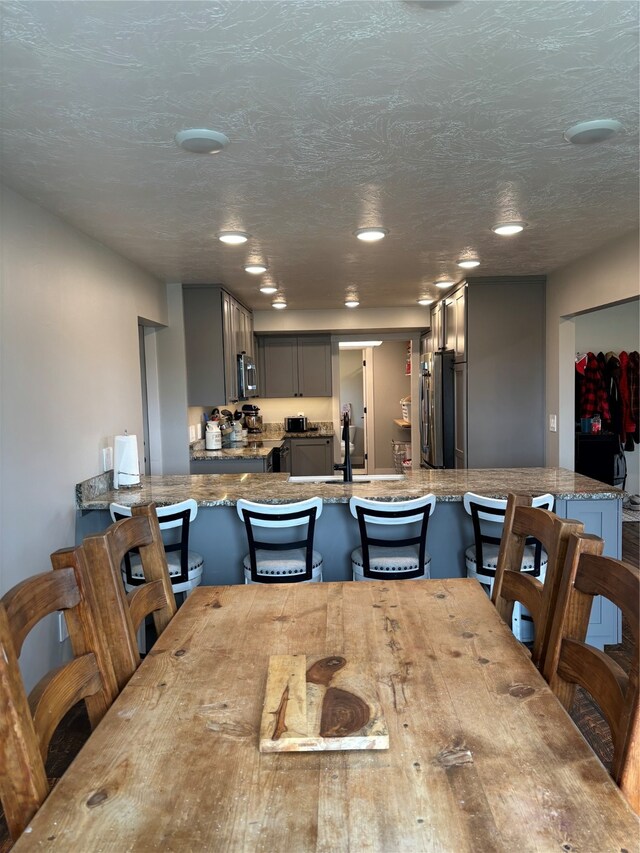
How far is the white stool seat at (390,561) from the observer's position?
8.96 ft

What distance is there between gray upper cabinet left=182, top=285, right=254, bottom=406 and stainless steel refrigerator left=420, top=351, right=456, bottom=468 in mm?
2013

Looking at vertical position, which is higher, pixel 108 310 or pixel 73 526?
pixel 108 310

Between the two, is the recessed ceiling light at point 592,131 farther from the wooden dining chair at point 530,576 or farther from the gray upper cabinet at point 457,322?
the gray upper cabinet at point 457,322

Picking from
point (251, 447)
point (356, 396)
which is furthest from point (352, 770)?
point (356, 396)

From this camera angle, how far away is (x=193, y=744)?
1023 mm

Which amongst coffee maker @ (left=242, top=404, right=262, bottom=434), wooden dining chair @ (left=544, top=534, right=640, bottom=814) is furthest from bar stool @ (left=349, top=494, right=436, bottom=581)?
coffee maker @ (left=242, top=404, right=262, bottom=434)

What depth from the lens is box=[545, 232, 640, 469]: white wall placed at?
3.62 meters

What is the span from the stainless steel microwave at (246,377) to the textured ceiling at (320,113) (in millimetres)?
2459

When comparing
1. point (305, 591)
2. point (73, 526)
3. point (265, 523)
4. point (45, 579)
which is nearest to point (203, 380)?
point (73, 526)

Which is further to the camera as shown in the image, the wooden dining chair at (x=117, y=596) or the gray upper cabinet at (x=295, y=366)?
the gray upper cabinet at (x=295, y=366)

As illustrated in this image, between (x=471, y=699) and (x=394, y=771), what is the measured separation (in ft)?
0.93

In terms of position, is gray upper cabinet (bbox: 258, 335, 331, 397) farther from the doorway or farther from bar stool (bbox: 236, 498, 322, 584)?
bar stool (bbox: 236, 498, 322, 584)

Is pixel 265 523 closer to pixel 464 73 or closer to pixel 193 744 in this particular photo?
pixel 193 744

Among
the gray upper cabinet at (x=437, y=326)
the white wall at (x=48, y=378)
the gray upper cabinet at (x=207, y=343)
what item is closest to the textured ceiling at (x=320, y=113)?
the white wall at (x=48, y=378)
